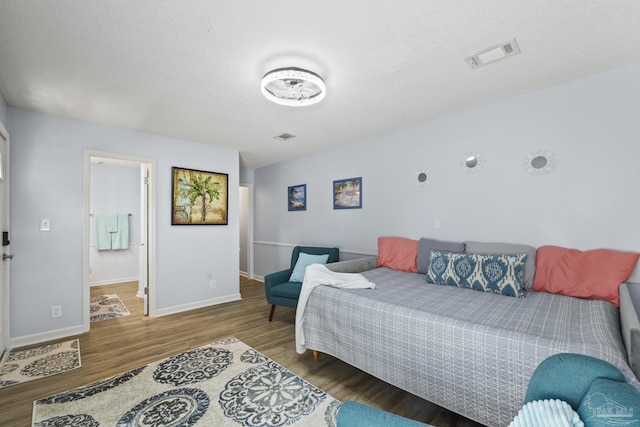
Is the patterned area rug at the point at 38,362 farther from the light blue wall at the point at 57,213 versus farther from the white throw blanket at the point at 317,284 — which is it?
the white throw blanket at the point at 317,284

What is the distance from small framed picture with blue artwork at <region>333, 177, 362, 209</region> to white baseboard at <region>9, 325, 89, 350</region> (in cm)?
348

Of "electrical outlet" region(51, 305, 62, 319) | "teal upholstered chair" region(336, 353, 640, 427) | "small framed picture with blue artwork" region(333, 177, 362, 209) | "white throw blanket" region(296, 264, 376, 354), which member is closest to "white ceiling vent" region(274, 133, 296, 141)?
"small framed picture with blue artwork" region(333, 177, 362, 209)

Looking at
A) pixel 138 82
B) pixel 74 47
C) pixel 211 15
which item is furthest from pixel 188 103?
pixel 211 15

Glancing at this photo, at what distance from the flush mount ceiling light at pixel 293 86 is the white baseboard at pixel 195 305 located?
3.13 meters

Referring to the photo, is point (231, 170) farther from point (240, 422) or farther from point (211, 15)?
point (240, 422)

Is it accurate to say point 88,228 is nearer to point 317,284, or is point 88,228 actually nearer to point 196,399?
point 196,399

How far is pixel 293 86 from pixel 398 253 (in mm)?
2162

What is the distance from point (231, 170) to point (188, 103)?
1731mm

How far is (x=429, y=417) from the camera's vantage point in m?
1.75

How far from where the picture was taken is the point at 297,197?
4910 millimetres

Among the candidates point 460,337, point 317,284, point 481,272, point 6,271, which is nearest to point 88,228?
point 6,271

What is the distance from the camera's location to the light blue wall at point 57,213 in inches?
110

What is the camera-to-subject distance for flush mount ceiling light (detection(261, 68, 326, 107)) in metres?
1.99

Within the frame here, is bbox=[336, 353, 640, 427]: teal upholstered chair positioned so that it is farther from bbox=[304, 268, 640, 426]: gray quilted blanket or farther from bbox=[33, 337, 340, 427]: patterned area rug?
bbox=[33, 337, 340, 427]: patterned area rug
